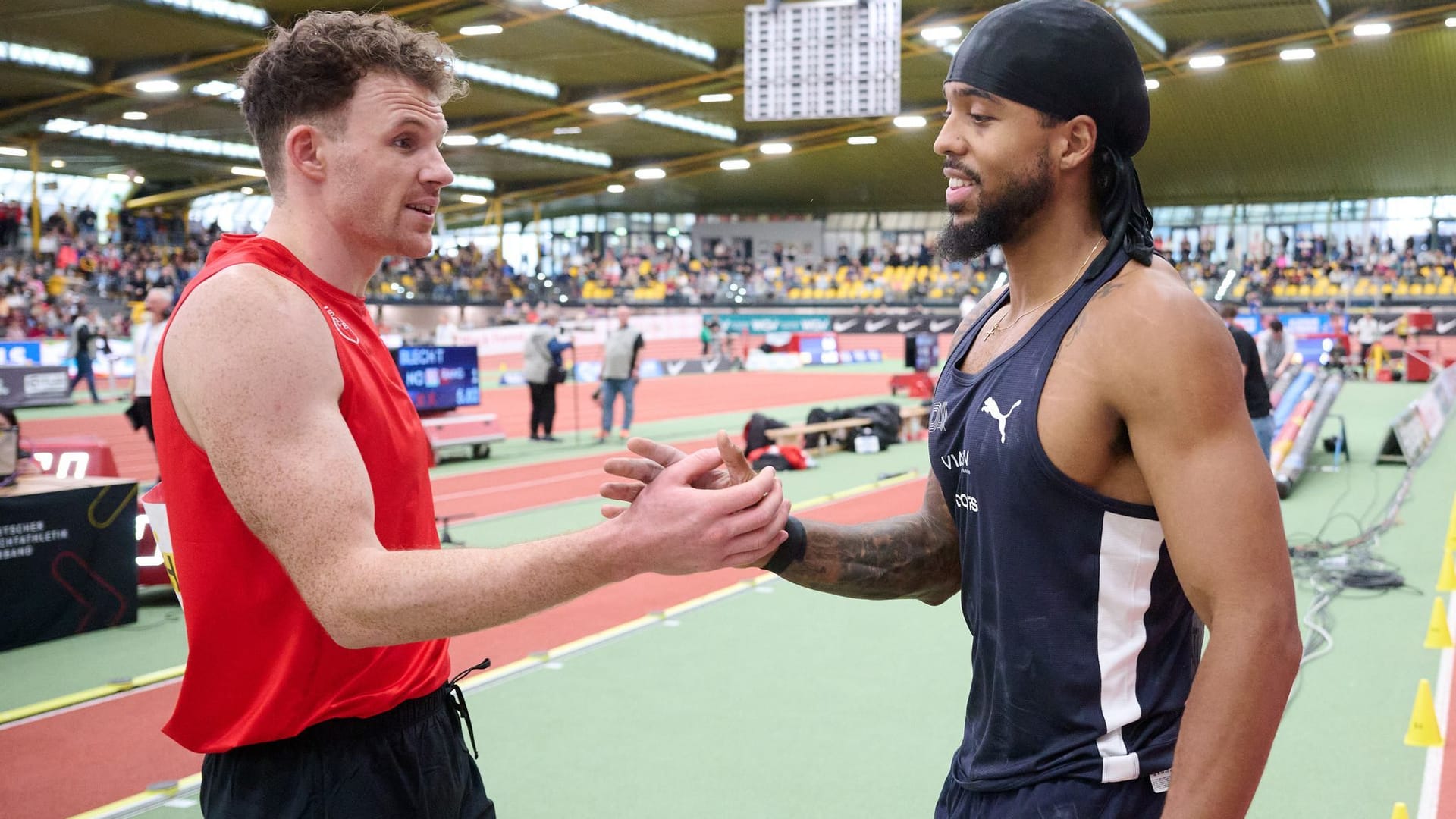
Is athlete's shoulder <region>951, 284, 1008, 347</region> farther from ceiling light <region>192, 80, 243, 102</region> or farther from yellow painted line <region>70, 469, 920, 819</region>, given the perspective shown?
ceiling light <region>192, 80, 243, 102</region>

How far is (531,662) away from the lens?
679cm

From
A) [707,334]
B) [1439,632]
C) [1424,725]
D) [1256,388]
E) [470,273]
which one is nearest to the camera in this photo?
[1424,725]

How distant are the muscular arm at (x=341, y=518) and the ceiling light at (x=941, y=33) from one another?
26.3m

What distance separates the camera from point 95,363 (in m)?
26.8

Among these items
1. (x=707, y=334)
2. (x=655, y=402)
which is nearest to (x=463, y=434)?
(x=655, y=402)

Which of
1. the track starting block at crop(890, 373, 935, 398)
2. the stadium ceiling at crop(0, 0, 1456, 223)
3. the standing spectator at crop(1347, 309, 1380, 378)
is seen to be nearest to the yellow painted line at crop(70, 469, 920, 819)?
the track starting block at crop(890, 373, 935, 398)

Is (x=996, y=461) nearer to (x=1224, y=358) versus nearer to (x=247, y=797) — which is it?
(x=1224, y=358)

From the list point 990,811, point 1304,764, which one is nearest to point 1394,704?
point 1304,764

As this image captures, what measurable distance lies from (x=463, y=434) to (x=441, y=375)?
915 mm

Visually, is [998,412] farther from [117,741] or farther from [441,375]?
[441,375]

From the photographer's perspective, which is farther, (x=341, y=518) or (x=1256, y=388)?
(x=1256, y=388)

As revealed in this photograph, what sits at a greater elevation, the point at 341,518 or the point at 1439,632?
the point at 341,518

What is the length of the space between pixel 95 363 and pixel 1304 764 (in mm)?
27302

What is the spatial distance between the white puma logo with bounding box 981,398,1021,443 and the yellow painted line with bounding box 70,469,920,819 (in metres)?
2.00
